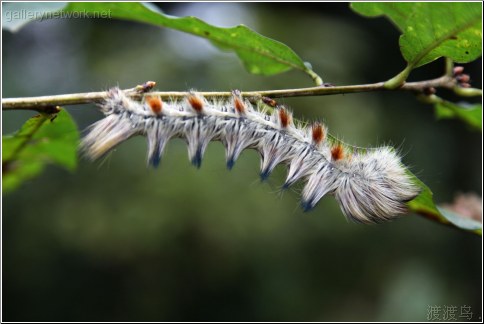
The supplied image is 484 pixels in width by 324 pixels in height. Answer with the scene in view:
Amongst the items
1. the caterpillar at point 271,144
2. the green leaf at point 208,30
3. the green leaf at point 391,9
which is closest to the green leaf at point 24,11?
the green leaf at point 208,30

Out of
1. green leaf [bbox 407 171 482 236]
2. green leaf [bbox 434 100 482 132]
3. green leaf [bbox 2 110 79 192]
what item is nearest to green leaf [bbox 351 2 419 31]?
green leaf [bbox 434 100 482 132]

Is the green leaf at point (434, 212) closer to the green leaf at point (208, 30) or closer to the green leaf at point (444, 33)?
the green leaf at point (444, 33)

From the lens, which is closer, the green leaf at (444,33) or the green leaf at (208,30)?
the green leaf at (444,33)

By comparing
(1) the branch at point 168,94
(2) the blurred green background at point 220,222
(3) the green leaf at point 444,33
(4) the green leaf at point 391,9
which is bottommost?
(2) the blurred green background at point 220,222

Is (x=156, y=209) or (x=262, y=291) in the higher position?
(x=156, y=209)

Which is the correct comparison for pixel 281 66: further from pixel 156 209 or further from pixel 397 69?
pixel 397 69

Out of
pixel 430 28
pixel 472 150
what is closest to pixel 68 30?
pixel 472 150
